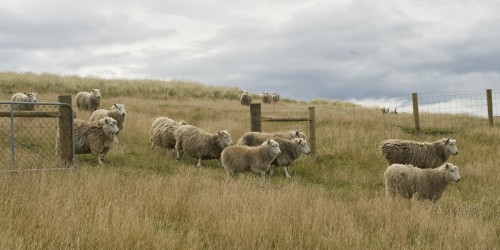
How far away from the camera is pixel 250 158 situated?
39.6ft

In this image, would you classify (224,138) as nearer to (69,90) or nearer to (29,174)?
(29,174)

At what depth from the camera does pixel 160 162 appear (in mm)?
13594

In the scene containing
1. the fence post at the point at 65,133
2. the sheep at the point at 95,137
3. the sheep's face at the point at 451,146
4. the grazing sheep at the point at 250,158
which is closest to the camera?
the fence post at the point at 65,133

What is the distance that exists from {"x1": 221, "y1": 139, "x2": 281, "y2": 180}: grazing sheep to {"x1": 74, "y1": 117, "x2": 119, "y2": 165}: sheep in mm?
3327

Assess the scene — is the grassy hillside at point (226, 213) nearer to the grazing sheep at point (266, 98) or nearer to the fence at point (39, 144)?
the fence at point (39, 144)

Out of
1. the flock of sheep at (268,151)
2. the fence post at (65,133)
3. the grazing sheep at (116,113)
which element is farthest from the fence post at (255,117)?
the fence post at (65,133)

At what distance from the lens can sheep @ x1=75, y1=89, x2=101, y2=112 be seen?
76.5 feet

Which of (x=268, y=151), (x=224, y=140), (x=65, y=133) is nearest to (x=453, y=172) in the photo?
(x=268, y=151)

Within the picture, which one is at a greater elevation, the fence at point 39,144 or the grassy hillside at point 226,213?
the fence at point 39,144

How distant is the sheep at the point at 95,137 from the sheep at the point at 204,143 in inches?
85.2

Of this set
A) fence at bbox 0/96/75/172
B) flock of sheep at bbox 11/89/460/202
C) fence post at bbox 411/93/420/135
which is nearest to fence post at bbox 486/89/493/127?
fence post at bbox 411/93/420/135

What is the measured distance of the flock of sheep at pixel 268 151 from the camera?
10.1 meters

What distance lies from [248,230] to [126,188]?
309 cm

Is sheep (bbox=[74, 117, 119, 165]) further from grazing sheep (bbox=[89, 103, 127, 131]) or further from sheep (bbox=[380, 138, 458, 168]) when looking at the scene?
sheep (bbox=[380, 138, 458, 168])
